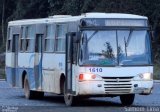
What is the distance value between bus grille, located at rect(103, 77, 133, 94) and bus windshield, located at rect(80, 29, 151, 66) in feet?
1.75

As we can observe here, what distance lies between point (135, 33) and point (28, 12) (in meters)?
50.0

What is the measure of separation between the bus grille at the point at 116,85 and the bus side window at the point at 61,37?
9.03 feet

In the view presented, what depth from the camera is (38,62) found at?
28.0m

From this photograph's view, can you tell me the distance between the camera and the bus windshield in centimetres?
2350

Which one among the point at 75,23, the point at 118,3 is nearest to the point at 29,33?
the point at 75,23

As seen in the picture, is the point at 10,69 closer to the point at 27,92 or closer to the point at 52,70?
the point at 27,92

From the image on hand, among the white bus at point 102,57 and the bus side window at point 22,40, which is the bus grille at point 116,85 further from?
the bus side window at point 22,40

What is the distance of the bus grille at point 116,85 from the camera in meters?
23.2

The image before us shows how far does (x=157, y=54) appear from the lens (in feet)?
186

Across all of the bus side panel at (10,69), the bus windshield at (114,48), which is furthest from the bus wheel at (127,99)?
the bus side panel at (10,69)

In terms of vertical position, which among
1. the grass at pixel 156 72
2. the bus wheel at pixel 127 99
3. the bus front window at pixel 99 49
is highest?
the bus front window at pixel 99 49

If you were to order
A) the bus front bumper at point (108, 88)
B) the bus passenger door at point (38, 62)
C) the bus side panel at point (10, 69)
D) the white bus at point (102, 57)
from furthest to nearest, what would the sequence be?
the bus side panel at point (10, 69) → the bus passenger door at point (38, 62) → the white bus at point (102, 57) → the bus front bumper at point (108, 88)

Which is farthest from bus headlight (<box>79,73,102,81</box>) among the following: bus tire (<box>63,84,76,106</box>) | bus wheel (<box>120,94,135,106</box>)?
bus wheel (<box>120,94,135,106</box>)

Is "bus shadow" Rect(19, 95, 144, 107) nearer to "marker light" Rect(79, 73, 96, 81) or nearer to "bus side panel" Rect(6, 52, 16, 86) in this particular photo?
"bus side panel" Rect(6, 52, 16, 86)
